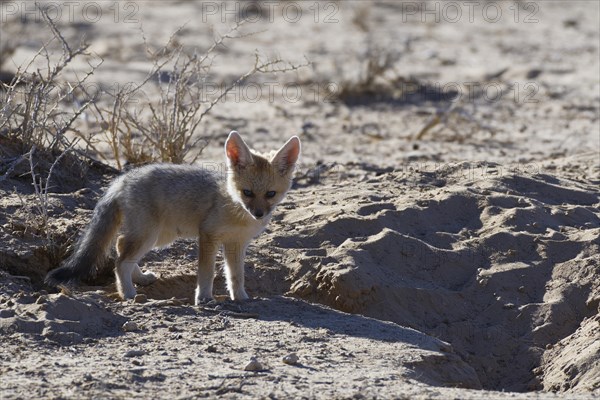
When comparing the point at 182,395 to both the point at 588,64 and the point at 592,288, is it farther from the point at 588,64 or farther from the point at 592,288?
the point at 588,64

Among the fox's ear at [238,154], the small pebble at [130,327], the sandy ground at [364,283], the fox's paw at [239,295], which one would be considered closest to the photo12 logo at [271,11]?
the sandy ground at [364,283]

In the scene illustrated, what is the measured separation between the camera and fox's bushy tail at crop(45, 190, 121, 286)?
236 inches

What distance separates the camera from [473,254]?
23.0 ft

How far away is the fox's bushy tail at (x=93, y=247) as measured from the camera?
236 inches

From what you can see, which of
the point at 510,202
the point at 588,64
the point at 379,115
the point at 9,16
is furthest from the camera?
the point at 9,16

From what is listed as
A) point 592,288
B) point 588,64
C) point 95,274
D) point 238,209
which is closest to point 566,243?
point 592,288

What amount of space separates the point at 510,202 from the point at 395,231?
40.5 inches

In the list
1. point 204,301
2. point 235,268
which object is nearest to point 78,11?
point 235,268

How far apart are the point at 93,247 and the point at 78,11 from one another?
575 inches

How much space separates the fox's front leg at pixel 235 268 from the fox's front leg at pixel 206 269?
0.14 meters

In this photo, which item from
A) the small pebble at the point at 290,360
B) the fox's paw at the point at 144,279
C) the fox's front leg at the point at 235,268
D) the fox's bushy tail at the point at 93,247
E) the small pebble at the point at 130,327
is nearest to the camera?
the small pebble at the point at 290,360

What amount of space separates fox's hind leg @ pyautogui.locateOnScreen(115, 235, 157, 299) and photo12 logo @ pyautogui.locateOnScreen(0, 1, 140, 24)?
12700 mm

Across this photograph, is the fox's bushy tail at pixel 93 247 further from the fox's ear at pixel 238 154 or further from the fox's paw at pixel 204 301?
the fox's ear at pixel 238 154

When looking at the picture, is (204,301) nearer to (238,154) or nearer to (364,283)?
(238,154)
